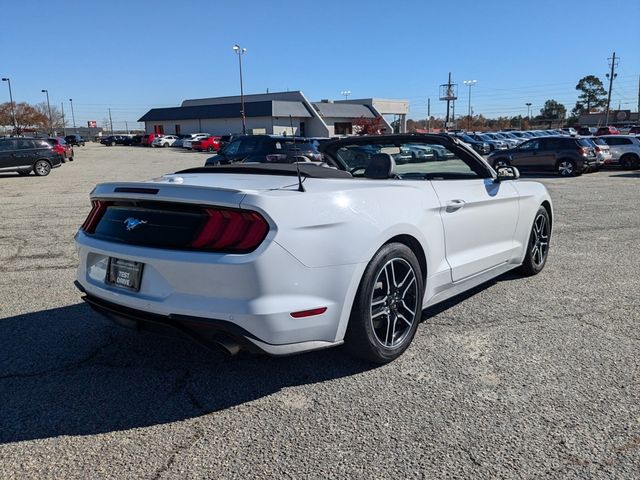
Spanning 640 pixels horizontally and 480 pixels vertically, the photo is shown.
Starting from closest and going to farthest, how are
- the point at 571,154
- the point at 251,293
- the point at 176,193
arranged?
the point at 251,293, the point at 176,193, the point at 571,154

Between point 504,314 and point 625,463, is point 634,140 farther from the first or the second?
point 625,463

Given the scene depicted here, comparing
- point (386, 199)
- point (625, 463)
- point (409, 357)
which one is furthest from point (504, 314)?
point (625, 463)

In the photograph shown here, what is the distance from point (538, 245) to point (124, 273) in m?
4.28

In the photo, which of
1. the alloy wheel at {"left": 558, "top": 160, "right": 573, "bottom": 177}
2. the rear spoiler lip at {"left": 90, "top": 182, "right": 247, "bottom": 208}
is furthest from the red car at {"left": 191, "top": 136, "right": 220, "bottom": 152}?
the rear spoiler lip at {"left": 90, "top": 182, "right": 247, "bottom": 208}

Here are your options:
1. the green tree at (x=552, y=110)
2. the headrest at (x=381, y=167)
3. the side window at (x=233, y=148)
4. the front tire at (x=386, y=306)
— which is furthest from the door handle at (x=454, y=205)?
the green tree at (x=552, y=110)

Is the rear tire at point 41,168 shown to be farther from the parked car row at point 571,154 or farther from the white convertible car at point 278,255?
the white convertible car at point 278,255

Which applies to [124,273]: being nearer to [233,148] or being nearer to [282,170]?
[282,170]

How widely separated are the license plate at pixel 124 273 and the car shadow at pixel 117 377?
2.06 ft

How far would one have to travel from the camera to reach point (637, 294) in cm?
511

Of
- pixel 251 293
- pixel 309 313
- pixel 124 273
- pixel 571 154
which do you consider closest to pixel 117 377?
pixel 124 273

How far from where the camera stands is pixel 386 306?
3520mm

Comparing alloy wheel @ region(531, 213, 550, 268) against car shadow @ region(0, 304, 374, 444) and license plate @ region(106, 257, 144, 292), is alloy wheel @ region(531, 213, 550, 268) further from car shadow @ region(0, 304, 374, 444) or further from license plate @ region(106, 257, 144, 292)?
license plate @ region(106, 257, 144, 292)

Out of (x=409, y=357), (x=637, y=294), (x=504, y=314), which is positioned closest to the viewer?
(x=409, y=357)

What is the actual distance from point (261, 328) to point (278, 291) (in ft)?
0.70
